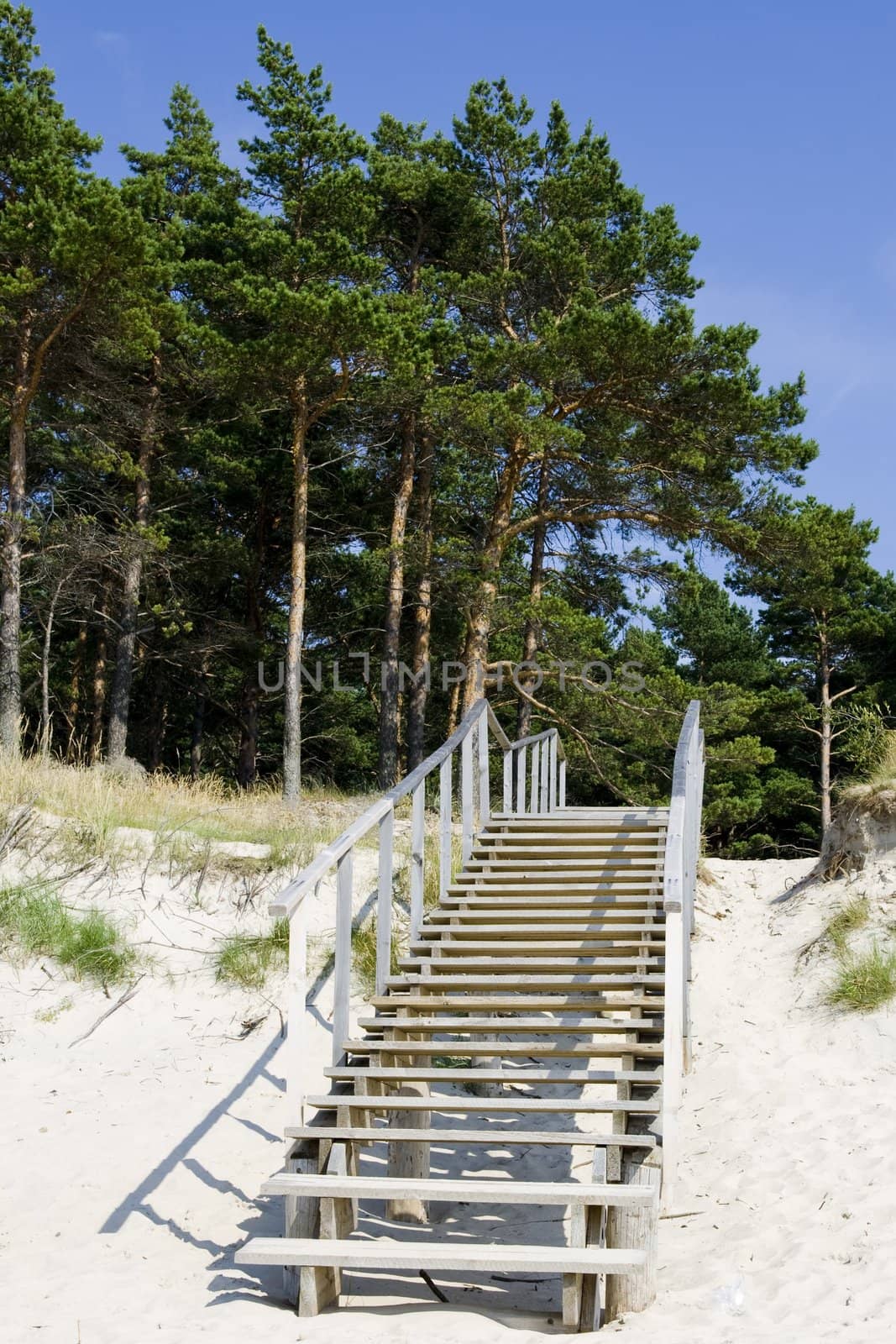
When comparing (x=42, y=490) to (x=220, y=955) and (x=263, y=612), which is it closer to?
(x=263, y=612)

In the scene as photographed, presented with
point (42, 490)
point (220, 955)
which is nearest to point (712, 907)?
point (220, 955)

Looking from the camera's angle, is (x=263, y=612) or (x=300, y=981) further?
(x=263, y=612)

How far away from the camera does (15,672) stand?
60.0 ft

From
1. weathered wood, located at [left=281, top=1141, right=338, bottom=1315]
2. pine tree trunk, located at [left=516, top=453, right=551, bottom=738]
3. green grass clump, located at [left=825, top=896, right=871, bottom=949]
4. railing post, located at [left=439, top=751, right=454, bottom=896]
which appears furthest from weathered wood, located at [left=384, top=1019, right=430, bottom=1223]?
pine tree trunk, located at [left=516, top=453, right=551, bottom=738]

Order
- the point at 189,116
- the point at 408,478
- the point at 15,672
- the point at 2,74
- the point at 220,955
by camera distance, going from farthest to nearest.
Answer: the point at 189,116
the point at 408,478
the point at 2,74
the point at 15,672
the point at 220,955

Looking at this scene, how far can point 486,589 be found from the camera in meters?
20.1

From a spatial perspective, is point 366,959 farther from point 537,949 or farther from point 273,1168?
point 537,949

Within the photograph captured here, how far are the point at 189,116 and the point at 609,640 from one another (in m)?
15.1

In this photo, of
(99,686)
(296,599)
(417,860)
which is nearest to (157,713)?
(99,686)

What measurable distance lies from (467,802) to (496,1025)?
3.14 metres

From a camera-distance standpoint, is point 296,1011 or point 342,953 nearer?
point 296,1011

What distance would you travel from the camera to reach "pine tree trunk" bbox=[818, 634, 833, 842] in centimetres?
2888

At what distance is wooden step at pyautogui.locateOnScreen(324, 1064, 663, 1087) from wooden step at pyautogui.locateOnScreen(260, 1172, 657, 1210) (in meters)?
0.71

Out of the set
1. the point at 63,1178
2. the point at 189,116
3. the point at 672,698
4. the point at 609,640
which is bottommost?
the point at 63,1178
